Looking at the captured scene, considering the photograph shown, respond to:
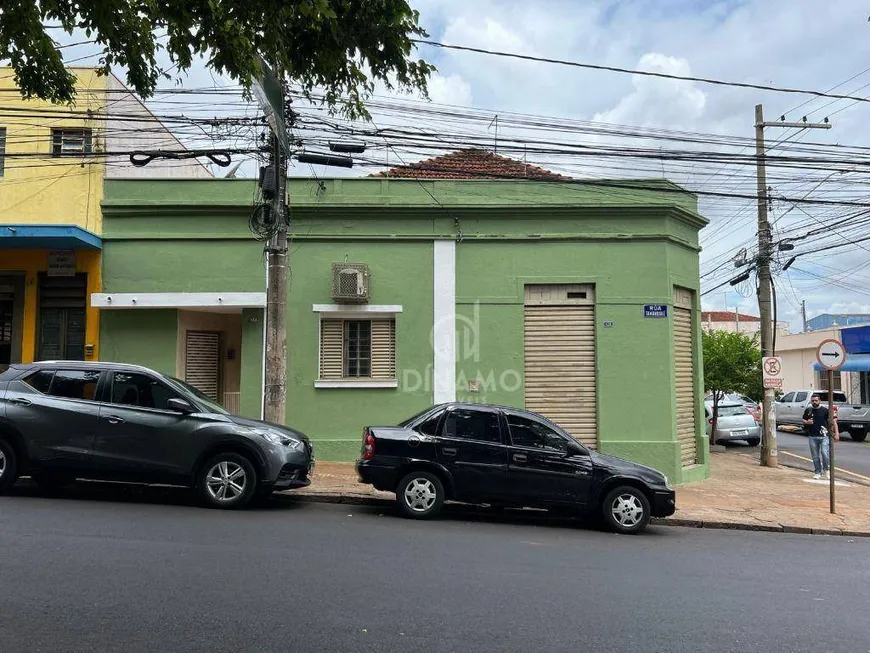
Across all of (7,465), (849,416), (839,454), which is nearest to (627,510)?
(7,465)

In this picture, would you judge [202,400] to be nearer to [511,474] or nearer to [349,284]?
[511,474]

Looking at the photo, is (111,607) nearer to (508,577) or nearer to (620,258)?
(508,577)

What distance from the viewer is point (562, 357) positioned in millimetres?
12742

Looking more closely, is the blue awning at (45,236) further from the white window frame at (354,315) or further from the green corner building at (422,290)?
the white window frame at (354,315)

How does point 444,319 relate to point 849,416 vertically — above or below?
above

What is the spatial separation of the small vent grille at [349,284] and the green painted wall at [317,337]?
324 millimetres

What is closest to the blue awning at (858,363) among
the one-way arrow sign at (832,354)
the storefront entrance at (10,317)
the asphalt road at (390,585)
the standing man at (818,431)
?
the standing man at (818,431)

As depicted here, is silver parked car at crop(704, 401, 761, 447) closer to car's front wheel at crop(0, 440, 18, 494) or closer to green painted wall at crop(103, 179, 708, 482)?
green painted wall at crop(103, 179, 708, 482)

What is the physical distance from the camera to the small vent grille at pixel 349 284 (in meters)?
12.4

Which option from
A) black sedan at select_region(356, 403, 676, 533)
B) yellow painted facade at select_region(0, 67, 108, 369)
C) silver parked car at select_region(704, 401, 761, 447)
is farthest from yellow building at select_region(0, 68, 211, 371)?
silver parked car at select_region(704, 401, 761, 447)

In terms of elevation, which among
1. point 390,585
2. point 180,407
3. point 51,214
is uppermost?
point 51,214

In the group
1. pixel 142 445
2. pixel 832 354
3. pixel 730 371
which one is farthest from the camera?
pixel 730 371

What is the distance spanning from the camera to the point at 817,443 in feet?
44.5

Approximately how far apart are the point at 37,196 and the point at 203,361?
456 cm
